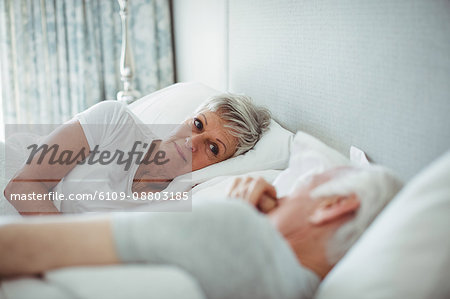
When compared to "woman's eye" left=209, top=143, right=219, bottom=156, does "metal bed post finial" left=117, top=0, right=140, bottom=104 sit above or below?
above

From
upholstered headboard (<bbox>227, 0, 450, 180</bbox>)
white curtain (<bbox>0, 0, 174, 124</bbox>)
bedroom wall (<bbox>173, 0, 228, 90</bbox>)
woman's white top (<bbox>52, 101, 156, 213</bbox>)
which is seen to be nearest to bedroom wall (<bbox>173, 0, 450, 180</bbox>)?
upholstered headboard (<bbox>227, 0, 450, 180</bbox>)

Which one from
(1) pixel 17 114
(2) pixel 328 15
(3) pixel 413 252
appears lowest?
(1) pixel 17 114

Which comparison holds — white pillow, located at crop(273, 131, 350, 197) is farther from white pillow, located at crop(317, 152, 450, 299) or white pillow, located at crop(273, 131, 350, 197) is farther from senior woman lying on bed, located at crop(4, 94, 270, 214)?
senior woman lying on bed, located at crop(4, 94, 270, 214)

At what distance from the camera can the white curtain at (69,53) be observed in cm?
303

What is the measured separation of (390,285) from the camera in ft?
2.36

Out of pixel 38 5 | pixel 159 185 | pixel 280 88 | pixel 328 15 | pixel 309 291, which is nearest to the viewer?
pixel 309 291

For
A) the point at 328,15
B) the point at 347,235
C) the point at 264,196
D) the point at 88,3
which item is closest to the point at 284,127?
the point at 328,15

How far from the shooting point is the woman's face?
159 cm

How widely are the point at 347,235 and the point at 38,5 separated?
9.13 ft

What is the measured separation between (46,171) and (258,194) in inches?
28.9

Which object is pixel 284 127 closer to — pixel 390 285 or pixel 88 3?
pixel 390 285

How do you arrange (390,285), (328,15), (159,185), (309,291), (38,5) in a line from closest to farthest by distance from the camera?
(390,285)
(309,291)
(328,15)
(159,185)
(38,5)

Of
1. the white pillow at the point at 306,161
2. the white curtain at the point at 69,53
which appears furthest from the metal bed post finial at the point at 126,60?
the white pillow at the point at 306,161

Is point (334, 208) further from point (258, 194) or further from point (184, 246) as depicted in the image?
point (184, 246)
